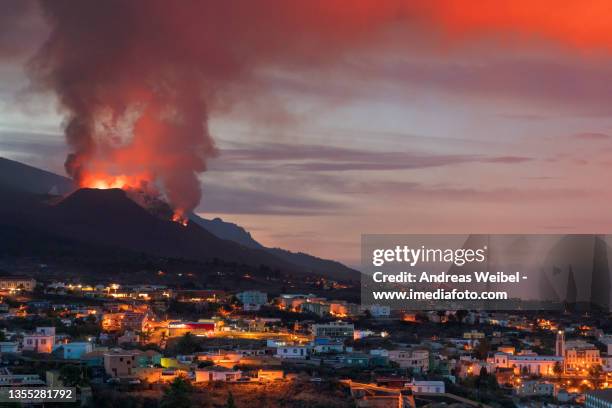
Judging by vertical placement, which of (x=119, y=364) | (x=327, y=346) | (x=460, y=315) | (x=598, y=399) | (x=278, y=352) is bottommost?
(x=598, y=399)

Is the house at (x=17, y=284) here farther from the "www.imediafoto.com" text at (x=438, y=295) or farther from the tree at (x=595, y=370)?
the tree at (x=595, y=370)

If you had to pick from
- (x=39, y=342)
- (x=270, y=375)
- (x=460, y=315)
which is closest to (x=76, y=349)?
(x=39, y=342)

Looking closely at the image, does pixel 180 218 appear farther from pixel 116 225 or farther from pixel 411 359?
pixel 411 359

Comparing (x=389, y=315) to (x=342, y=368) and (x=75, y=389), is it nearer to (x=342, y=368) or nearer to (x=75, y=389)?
(x=342, y=368)

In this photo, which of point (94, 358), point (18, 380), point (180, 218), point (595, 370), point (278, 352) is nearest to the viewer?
point (18, 380)

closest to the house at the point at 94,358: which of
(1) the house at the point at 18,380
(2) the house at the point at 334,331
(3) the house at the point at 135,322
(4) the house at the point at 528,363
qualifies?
(1) the house at the point at 18,380

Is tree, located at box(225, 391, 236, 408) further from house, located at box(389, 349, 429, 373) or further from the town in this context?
house, located at box(389, 349, 429, 373)
